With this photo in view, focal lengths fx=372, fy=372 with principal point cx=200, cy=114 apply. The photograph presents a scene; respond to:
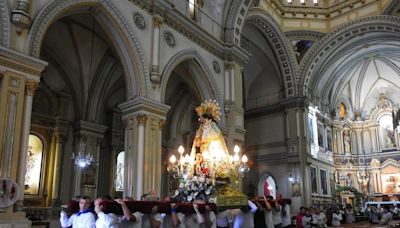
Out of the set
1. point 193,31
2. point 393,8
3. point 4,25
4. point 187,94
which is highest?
point 393,8

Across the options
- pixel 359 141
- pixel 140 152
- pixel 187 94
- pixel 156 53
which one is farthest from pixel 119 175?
pixel 359 141

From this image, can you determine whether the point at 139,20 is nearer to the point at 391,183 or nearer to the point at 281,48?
the point at 281,48

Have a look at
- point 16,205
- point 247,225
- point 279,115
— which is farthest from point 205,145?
point 279,115

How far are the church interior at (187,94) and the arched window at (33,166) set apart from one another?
37mm

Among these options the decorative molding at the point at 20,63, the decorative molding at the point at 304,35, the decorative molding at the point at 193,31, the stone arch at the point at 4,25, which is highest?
the decorative molding at the point at 304,35

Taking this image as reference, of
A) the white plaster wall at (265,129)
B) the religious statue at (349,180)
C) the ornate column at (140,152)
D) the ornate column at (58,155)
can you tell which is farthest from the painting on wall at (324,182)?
the ornate column at (140,152)

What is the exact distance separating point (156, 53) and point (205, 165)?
13.2 ft

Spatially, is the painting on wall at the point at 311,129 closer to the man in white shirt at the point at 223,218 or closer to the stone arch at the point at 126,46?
the stone arch at the point at 126,46

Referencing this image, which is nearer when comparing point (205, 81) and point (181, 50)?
point (181, 50)

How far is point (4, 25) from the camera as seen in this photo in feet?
24.7

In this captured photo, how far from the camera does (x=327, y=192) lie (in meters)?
22.7

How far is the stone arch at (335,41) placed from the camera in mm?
19797

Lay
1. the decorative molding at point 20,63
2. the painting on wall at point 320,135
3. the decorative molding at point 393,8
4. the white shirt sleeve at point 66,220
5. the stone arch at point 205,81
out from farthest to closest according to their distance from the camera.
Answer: the painting on wall at point 320,135 < the decorative molding at point 393,8 < the stone arch at point 205,81 < the decorative molding at point 20,63 < the white shirt sleeve at point 66,220

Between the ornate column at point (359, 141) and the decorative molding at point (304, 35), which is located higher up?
the decorative molding at point (304, 35)
